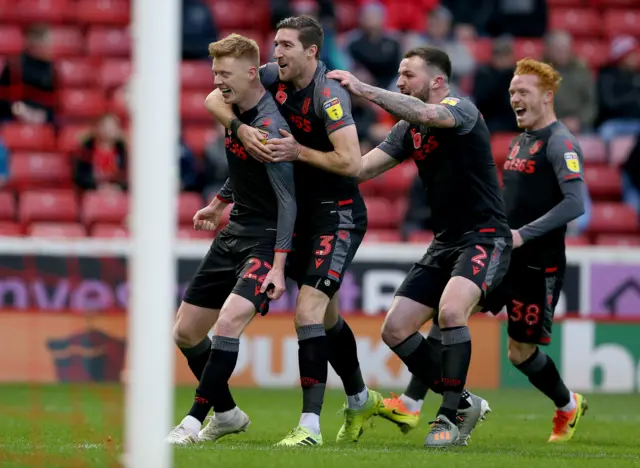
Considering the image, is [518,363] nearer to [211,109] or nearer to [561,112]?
[211,109]

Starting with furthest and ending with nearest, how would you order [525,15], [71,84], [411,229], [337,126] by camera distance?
[525,15], [71,84], [411,229], [337,126]

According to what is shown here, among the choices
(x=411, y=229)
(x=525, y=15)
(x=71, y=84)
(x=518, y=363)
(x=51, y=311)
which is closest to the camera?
(x=518, y=363)

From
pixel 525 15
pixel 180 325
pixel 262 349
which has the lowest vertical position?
pixel 262 349

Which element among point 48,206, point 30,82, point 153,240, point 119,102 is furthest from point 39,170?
point 153,240

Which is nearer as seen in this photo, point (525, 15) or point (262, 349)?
point (262, 349)

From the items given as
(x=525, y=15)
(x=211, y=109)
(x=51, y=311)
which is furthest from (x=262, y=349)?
(x=525, y=15)

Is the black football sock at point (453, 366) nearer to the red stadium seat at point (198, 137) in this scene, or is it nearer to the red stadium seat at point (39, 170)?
the red stadium seat at point (39, 170)

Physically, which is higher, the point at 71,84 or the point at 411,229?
the point at 71,84

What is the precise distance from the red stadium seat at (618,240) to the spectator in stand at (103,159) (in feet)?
17.0

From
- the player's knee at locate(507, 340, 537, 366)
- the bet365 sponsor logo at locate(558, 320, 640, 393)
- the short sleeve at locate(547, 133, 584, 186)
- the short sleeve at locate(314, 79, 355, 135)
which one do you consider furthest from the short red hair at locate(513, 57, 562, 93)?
the bet365 sponsor logo at locate(558, 320, 640, 393)

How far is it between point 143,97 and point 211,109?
7.92 ft

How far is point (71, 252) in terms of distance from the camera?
11266mm

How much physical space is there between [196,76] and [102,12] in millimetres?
1434

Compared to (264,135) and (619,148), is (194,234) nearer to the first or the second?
(619,148)
